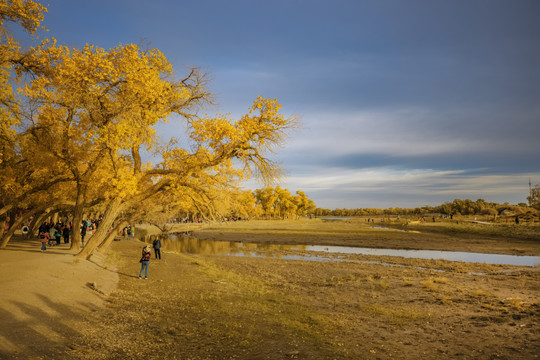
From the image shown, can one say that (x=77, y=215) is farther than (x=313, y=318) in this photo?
Yes

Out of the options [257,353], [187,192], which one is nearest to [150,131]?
[187,192]

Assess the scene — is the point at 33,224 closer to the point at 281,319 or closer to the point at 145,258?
the point at 145,258

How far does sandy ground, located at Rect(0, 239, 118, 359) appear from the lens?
7480 millimetres

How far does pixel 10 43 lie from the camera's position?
39.1 ft

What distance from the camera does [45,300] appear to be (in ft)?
34.5

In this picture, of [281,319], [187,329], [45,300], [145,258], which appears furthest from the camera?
[145,258]

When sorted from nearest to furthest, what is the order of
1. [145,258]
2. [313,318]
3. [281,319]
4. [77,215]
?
[281,319] < [313,318] < [145,258] < [77,215]

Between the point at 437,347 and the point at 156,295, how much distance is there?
1054cm

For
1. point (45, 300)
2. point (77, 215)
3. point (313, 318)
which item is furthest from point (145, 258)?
point (313, 318)

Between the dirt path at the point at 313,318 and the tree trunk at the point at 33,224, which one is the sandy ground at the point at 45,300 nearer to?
the dirt path at the point at 313,318

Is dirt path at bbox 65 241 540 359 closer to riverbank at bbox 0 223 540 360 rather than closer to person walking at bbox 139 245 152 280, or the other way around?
riverbank at bbox 0 223 540 360

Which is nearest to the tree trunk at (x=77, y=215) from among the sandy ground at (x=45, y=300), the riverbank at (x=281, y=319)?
the sandy ground at (x=45, y=300)

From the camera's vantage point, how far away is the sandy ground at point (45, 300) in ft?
24.5

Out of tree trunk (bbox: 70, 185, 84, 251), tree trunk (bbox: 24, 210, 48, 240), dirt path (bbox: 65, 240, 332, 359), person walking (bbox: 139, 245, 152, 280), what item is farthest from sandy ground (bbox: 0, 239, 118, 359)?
tree trunk (bbox: 24, 210, 48, 240)
